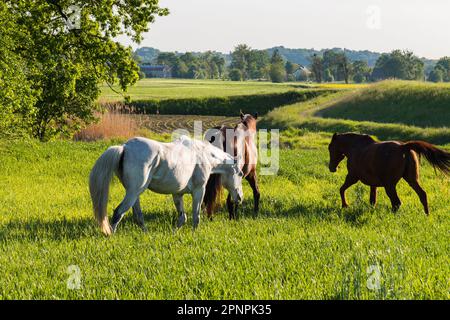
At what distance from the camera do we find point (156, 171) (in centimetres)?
807

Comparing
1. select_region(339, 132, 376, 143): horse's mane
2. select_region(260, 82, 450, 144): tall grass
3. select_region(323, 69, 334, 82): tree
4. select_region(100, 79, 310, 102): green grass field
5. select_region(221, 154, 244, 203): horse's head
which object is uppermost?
select_region(323, 69, 334, 82): tree

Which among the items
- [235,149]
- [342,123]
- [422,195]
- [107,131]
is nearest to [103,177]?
[235,149]

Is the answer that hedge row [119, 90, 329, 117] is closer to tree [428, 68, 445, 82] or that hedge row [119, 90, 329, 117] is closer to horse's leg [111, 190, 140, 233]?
horse's leg [111, 190, 140, 233]

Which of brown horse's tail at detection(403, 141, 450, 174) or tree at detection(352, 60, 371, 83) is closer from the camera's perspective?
brown horse's tail at detection(403, 141, 450, 174)

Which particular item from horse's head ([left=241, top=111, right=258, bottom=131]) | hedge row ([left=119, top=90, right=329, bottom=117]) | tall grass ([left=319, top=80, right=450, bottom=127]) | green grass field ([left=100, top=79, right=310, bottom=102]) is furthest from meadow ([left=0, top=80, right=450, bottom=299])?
hedge row ([left=119, top=90, right=329, bottom=117])

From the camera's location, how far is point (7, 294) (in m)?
4.90

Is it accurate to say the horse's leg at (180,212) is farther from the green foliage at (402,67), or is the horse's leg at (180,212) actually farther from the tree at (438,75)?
the tree at (438,75)

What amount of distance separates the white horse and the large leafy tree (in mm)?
10382

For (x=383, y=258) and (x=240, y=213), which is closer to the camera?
(x=383, y=258)

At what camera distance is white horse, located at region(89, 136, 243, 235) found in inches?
298

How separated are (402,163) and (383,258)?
462cm

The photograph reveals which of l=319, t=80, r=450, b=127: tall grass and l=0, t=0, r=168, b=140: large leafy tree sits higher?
l=0, t=0, r=168, b=140: large leafy tree
